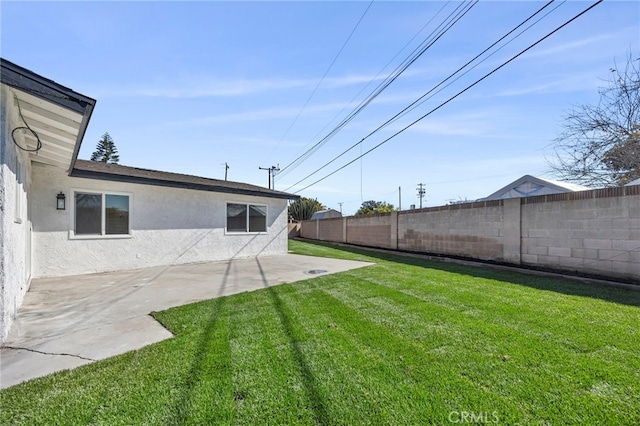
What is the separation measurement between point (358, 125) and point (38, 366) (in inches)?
471

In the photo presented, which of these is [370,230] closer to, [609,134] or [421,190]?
[609,134]

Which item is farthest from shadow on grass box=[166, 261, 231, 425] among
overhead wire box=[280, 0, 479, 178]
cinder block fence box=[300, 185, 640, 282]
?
overhead wire box=[280, 0, 479, 178]

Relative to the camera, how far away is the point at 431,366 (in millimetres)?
2572

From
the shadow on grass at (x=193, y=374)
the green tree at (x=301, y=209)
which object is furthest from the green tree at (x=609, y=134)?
the green tree at (x=301, y=209)

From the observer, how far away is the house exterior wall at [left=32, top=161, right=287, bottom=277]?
290 inches

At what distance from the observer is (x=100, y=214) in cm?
827

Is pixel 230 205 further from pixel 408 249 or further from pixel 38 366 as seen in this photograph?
pixel 38 366

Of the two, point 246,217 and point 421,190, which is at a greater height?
point 421,190

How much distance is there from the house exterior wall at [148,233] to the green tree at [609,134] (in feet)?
41.8

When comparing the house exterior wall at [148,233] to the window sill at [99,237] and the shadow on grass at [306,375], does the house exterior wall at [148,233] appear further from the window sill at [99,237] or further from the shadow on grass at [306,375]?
the shadow on grass at [306,375]

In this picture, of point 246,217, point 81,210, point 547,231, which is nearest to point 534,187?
point 547,231

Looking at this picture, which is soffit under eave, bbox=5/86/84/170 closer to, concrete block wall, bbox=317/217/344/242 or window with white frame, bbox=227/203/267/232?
window with white frame, bbox=227/203/267/232

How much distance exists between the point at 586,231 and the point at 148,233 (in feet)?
37.7

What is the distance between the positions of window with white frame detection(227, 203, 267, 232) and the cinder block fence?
6262 millimetres
